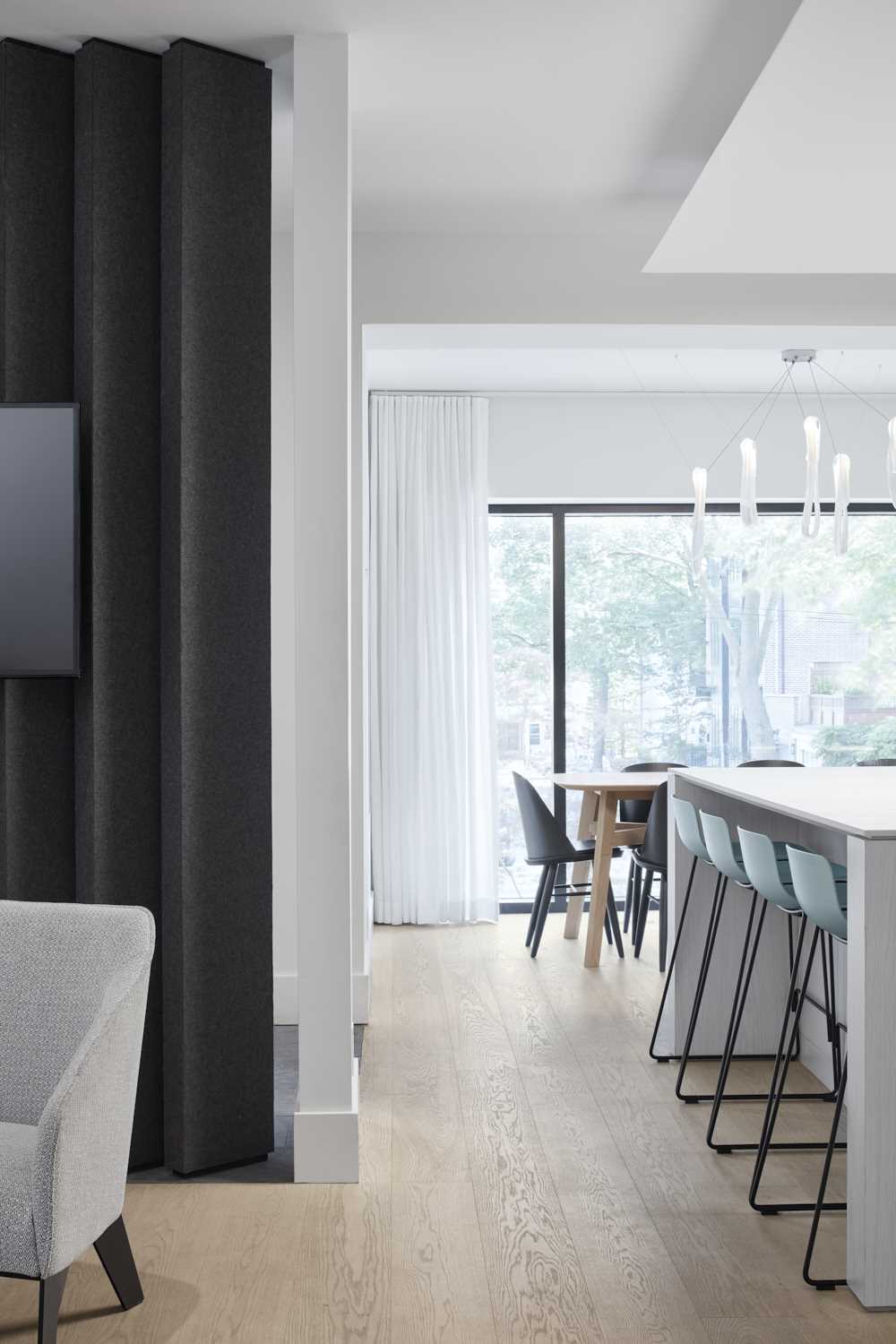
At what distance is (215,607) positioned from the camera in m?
2.99

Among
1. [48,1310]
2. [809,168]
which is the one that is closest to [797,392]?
[809,168]

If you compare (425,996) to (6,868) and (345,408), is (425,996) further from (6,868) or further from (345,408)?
(345,408)

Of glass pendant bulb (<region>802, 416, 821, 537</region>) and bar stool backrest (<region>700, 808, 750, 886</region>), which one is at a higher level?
glass pendant bulb (<region>802, 416, 821, 537</region>)

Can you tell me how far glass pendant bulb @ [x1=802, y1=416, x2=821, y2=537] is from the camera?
14.6ft

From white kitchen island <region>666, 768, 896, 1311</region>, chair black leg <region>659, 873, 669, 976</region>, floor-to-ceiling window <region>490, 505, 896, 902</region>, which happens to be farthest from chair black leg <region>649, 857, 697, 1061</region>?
floor-to-ceiling window <region>490, 505, 896, 902</region>

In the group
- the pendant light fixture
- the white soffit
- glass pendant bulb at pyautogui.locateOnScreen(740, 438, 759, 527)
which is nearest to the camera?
the white soffit

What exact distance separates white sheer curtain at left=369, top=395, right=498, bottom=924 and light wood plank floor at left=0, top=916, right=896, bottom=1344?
229cm

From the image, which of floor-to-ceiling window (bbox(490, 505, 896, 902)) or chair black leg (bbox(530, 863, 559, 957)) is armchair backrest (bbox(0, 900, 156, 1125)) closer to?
chair black leg (bbox(530, 863, 559, 957))

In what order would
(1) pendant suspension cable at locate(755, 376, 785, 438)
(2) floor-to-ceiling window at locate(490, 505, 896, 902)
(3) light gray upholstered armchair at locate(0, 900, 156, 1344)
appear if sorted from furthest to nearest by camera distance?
1. (2) floor-to-ceiling window at locate(490, 505, 896, 902)
2. (1) pendant suspension cable at locate(755, 376, 785, 438)
3. (3) light gray upholstered armchair at locate(0, 900, 156, 1344)

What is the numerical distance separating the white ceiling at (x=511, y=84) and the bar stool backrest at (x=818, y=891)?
2.08 meters

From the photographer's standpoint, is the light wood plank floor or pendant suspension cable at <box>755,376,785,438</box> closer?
the light wood plank floor

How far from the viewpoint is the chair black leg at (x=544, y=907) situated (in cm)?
538

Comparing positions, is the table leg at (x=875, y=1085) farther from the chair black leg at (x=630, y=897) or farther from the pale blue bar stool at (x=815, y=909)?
the chair black leg at (x=630, y=897)

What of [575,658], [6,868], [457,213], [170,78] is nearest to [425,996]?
[6,868]
